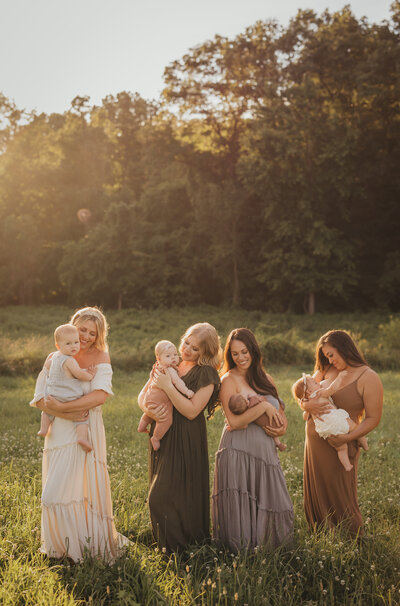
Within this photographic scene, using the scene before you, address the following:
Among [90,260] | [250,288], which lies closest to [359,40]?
[250,288]

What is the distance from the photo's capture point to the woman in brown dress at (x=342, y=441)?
475cm

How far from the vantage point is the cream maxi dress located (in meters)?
4.20

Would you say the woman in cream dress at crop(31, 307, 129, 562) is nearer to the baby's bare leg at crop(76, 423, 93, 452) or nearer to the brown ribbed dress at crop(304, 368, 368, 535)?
the baby's bare leg at crop(76, 423, 93, 452)

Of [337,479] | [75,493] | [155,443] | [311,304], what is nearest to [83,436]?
[75,493]

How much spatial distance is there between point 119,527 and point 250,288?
114 feet

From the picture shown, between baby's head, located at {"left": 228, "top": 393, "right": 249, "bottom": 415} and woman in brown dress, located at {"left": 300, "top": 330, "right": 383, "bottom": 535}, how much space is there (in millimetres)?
688

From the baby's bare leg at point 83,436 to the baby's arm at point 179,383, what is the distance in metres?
0.80

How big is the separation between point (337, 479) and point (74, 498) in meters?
2.35

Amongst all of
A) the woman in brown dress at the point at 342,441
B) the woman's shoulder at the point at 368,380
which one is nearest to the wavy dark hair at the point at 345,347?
the woman in brown dress at the point at 342,441

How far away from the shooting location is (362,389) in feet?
15.7

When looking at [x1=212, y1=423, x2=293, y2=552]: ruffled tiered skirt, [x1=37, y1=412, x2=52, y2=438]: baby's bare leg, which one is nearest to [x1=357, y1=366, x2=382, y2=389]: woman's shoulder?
[x1=212, y1=423, x2=293, y2=552]: ruffled tiered skirt

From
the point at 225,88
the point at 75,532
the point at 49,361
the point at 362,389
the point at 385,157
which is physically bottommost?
the point at 75,532

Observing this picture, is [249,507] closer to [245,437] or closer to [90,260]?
[245,437]

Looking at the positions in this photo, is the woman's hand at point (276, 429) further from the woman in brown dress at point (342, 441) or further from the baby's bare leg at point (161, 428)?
the baby's bare leg at point (161, 428)
